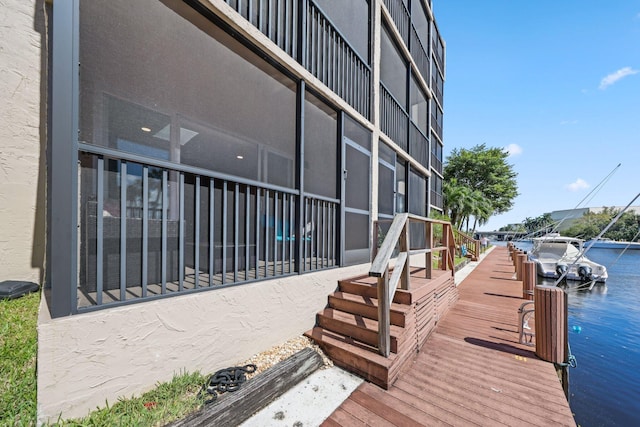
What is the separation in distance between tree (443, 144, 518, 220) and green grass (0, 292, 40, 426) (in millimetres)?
31851

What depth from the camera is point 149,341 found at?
6.90 ft

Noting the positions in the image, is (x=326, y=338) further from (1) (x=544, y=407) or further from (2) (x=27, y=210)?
(2) (x=27, y=210)

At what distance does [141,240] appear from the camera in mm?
2400

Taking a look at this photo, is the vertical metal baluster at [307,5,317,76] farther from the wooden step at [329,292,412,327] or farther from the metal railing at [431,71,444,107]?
the metal railing at [431,71,444,107]

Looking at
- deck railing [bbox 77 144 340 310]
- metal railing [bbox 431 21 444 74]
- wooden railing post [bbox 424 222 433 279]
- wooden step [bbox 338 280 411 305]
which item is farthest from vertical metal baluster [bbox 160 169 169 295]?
metal railing [bbox 431 21 444 74]

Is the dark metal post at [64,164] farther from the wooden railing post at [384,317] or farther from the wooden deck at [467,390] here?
the wooden railing post at [384,317]

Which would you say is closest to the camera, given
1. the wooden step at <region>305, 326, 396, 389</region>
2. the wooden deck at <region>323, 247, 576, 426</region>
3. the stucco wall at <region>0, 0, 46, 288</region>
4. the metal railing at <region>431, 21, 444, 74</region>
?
the wooden deck at <region>323, 247, 576, 426</region>

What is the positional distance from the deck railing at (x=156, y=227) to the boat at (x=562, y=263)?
14.7 m

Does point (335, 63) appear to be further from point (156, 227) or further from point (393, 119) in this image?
point (156, 227)

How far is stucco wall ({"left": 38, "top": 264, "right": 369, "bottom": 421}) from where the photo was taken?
1.70m

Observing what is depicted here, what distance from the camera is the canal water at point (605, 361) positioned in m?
3.75

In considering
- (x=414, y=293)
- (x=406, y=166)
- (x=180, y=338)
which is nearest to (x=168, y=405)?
(x=180, y=338)

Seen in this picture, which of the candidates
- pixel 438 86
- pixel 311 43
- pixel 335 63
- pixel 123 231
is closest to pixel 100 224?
pixel 123 231

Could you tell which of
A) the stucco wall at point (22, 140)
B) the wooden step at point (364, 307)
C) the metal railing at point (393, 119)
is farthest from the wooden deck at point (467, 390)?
the metal railing at point (393, 119)
